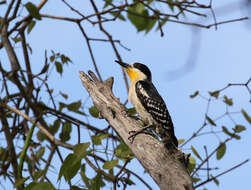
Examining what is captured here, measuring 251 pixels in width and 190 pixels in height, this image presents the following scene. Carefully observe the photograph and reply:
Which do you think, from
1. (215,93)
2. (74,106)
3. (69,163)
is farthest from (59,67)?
(69,163)

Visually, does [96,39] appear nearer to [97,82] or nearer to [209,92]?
[97,82]

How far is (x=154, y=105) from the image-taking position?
209 inches

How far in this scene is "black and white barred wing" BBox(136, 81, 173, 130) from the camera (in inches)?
204

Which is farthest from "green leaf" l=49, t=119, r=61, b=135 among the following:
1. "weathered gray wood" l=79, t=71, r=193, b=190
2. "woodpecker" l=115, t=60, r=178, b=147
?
"woodpecker" l=115, t=60, r=178, b=147

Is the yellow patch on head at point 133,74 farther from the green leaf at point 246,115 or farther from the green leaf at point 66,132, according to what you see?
the green leaf at point 246,115

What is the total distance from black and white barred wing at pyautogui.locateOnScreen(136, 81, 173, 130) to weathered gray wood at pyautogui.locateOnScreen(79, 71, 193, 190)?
2.92 feet

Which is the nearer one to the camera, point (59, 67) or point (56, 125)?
point (56, 125)

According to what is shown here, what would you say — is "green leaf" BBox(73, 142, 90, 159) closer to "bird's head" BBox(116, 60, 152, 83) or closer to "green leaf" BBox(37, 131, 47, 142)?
"green leaf" BBox(37, 131, 47, 142)

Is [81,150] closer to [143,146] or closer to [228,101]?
[143,146]

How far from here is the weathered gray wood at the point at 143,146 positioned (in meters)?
3.38

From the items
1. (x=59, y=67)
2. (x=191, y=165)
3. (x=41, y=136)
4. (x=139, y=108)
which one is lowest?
(x=191, y=165)

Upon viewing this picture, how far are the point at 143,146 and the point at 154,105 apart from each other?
1.54 metres

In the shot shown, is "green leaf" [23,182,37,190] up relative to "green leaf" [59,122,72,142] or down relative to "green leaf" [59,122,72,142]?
down

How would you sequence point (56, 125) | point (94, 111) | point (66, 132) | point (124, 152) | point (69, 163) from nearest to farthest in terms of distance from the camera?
1. point (69, 163)
2. point (124, 152)
3. point (94, 111)
4. point (66, 132)
5. point (56, 125)
